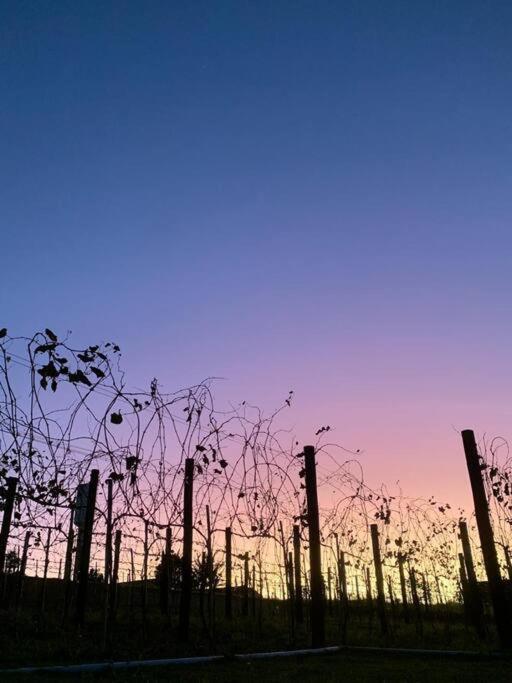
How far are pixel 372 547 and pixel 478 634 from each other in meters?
3.91

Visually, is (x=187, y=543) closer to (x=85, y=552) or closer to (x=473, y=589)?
(x=85, y=552)

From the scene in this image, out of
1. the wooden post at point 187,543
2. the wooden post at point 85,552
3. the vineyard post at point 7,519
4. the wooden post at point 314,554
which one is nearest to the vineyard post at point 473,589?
the wooden post at point 314,554

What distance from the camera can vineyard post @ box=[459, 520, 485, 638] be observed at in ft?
36.4

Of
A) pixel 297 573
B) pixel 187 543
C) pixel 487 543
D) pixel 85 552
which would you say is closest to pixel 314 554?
pixel 187 543

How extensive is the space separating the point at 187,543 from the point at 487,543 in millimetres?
4757

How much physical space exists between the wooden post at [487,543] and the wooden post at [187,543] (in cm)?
455

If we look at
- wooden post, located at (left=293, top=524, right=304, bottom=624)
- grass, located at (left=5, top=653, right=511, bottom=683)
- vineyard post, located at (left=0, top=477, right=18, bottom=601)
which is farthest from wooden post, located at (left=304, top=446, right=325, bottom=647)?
vineyard post, located at (left=0, top=477, right=18, bottom=601)

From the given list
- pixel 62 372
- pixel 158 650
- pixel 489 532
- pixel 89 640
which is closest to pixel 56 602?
pixel 89 640

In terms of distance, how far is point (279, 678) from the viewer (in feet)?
16.0

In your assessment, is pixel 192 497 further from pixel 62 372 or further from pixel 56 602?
pixel 56 602

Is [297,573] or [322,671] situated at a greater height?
[297,573]

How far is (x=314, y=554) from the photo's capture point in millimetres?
8414

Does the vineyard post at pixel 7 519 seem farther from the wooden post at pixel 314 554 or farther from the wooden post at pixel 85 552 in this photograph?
the wooden post at pixel 314 554

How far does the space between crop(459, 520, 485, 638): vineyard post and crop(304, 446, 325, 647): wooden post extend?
465 cm
